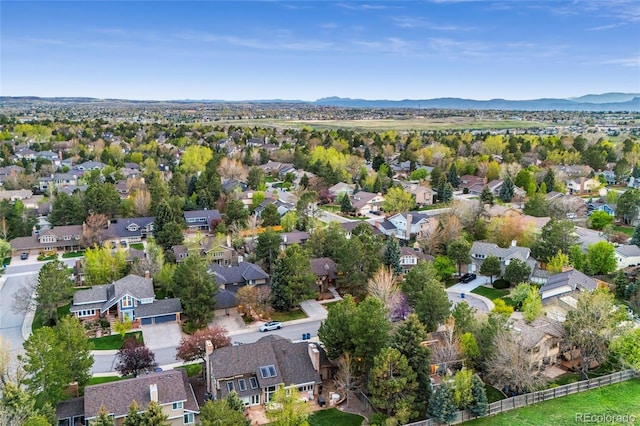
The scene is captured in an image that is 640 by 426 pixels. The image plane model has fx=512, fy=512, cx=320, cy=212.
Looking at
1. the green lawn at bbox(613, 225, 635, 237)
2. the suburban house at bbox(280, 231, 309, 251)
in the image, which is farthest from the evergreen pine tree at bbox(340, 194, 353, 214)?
the green lawn at bbox(613, 225, 635, 237)

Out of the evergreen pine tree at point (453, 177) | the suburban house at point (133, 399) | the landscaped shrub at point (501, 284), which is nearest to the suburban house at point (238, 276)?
the suburban house at point (133, 399)

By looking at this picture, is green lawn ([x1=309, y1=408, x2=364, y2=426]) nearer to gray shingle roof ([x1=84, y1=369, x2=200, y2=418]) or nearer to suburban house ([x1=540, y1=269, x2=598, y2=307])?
gray shingle roof ([x1=84, y1=369, x2=200, y2=418])

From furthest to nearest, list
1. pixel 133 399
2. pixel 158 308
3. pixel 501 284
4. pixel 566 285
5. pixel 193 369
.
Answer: pixel 501 284
pixel 566 285
pixel 158 308
pixel 193 369
pixel 133 399

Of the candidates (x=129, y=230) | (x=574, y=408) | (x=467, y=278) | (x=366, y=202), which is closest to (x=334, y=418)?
(x=574, y=408)

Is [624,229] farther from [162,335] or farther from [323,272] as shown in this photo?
[162,335]

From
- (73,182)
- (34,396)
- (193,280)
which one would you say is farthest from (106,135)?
(34,396)

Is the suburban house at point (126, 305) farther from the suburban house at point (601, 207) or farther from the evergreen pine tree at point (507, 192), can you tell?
the evergreen pine tree at point (507, 192)
